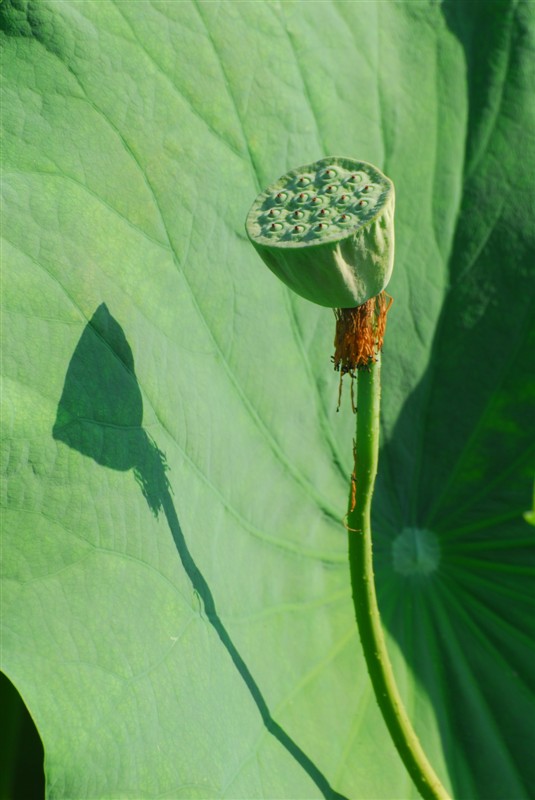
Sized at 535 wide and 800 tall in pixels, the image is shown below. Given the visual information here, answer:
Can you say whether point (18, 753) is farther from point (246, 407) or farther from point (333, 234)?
point (333, 234)

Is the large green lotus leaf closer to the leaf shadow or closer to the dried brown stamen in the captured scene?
the leaf shadow

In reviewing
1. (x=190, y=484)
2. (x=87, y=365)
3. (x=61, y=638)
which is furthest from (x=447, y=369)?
(x=61, y=638)

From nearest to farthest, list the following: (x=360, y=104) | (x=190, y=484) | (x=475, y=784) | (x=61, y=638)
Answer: (x=61, y=638)
(x=190, y=484)
(x=475, y=784)
(x=360, y=104)

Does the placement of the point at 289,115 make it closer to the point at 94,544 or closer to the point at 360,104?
the point at 360,104

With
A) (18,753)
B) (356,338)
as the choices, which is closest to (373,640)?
(356,338)

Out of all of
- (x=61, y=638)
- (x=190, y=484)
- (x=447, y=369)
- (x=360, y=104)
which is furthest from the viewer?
(x=447, y=369)

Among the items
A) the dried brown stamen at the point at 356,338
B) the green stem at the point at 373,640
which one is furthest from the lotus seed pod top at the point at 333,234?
the green stem at the point at 373,640

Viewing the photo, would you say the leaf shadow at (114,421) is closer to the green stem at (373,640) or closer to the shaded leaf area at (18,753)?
the green stem at (373,640)
